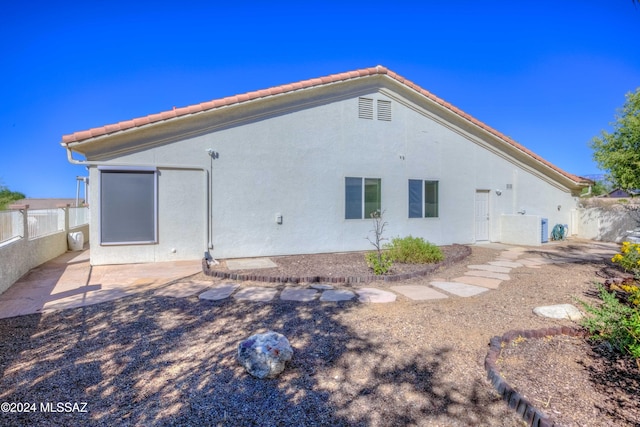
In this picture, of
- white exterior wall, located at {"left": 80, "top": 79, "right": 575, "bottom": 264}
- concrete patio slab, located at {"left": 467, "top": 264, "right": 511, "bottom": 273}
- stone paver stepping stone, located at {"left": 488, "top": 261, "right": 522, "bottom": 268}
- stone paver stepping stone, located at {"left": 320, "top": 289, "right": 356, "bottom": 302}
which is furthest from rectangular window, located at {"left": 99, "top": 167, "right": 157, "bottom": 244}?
stone paver stepping stone, located at {"left": 488, "top": 261, "right": 522, "bottom": 268}

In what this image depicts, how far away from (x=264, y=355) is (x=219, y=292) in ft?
9.31

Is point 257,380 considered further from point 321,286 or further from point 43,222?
point 43,222

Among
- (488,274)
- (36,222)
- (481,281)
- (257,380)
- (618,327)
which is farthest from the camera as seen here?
(36,222)

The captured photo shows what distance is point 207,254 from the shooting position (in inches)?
324

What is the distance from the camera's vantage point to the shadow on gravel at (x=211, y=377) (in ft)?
7.75

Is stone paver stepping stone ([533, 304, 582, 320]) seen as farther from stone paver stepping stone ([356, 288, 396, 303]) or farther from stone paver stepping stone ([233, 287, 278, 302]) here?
stone paver stepping stone ([233, 287, 278, 302])

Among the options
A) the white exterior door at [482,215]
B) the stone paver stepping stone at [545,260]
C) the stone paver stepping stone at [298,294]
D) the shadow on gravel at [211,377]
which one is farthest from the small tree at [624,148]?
the shadow on gravel at [211,377]

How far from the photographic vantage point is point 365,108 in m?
10.2

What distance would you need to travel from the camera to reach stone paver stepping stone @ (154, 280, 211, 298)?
5379 millimetres

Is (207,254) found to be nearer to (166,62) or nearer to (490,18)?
(166,62)

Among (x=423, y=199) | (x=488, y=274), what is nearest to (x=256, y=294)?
(x=488, y=274)

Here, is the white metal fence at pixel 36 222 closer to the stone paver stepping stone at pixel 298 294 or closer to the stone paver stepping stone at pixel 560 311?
the stone paver stepping stone at pixel 298 294

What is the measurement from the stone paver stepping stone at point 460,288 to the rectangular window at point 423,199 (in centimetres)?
491

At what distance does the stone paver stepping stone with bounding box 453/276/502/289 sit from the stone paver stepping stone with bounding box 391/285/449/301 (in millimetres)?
1108
